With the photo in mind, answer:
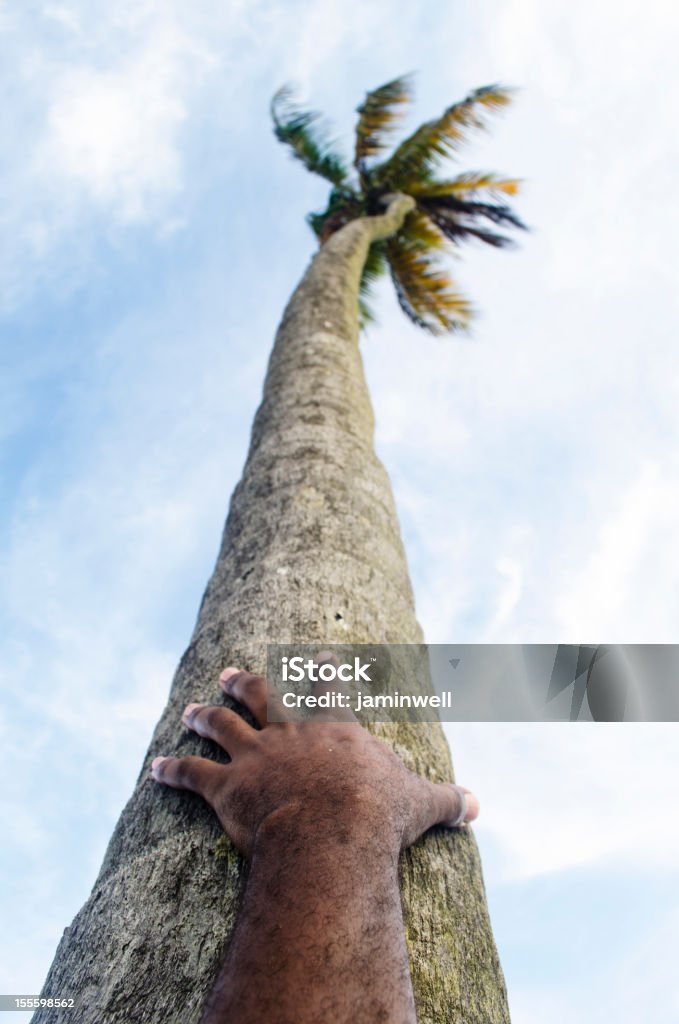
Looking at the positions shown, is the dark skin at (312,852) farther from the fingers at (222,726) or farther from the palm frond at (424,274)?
the palm frond at (424,274)

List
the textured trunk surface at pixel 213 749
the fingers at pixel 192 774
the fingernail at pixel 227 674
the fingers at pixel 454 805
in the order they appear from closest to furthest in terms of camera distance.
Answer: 1. the textured trunk surface at pixel 213 749
2. the fingers at pixel 192 774
3. the fingers at pixel 454 805
4. the fingernail at pixel 227 674

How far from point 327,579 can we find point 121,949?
3.29 ft

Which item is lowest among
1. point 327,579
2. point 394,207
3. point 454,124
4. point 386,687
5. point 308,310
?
point 386,687

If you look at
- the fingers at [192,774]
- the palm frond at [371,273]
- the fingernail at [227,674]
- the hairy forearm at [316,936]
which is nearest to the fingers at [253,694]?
the fingernail at [227,674]

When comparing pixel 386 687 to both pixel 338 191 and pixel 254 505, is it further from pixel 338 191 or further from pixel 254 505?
pixel 338 191

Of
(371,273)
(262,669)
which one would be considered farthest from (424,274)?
(262,669)

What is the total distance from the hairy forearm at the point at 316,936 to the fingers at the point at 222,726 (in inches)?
9.7

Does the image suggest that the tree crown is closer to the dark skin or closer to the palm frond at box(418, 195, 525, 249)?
the palm frond at box(418, 195, 525, 249)

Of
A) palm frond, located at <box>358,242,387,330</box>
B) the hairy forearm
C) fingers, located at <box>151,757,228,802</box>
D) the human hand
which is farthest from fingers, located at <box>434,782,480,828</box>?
palm frond, located at <box>358,242,387,330</box>

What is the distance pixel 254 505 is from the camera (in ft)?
7.75

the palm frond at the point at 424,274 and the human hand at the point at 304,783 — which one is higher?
the palm frond at the point at 424,274

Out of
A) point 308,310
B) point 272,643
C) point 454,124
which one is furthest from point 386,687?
point 454,124

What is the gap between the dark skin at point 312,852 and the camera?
900 mm

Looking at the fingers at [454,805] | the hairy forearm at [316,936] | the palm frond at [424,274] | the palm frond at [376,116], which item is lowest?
the hairy forearm at [316,936]
